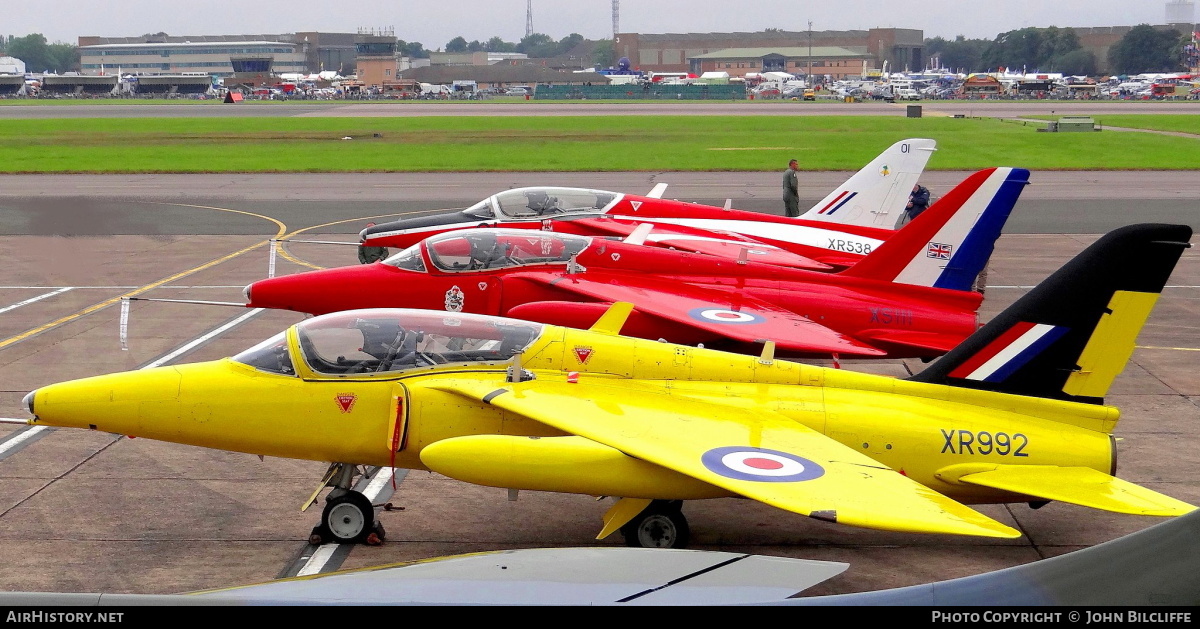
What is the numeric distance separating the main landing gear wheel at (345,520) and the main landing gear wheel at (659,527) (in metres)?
2.57

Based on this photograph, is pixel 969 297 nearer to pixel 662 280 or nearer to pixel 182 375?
pixel 662 280

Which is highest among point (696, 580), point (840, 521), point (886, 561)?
point (696, 580)

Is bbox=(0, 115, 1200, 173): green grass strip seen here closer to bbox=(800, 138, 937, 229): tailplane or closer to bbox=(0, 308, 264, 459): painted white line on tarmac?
bbox=(800, 138, 937, 229): tailplane

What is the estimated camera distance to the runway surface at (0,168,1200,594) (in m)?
10.4

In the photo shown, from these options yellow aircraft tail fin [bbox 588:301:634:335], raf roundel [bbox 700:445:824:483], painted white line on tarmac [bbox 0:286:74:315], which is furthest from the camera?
painted white line on tarmac [bbox 0:286:74:315]

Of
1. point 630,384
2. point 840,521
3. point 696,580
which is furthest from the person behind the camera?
point 630,384

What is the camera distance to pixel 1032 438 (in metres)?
10.6

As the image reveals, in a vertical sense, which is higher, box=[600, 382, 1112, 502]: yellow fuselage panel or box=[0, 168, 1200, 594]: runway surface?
box=[600, 382, 1112, 502]: yellow fuselage panel

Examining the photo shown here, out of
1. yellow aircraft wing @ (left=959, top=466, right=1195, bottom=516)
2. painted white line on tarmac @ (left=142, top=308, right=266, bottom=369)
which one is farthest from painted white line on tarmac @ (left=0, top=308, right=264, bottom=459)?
yellow aircraft wing @ (left=959, top=466, right=1195, bottom=516)

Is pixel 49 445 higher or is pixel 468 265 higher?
pixel 468 265

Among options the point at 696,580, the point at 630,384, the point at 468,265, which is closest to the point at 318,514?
the point at 630,384

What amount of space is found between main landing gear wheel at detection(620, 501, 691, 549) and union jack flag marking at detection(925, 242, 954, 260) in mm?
8288
